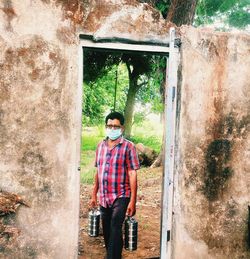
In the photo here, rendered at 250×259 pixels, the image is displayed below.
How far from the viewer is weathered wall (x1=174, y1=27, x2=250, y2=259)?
4.36 metres

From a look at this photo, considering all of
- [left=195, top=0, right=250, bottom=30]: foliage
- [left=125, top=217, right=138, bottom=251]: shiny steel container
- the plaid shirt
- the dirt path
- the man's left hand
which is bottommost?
the dirt path

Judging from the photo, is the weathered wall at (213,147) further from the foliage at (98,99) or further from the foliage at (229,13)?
the foliage at (229,13)

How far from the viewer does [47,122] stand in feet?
13.3

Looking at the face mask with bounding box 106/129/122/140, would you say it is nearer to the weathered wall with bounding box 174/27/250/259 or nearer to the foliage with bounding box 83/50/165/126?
the weathered wall with bounding box 174/27/250/259

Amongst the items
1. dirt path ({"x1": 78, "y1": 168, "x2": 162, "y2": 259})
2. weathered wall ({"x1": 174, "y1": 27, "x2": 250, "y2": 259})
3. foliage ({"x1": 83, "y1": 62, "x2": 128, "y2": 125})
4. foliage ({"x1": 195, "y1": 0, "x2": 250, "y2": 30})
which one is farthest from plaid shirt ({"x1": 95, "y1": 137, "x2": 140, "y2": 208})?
foliage ({"x1": 195, "y1": 0, "x2": 250, "y2": 30})

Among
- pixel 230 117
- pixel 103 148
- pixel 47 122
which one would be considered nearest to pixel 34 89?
pixel 47 122

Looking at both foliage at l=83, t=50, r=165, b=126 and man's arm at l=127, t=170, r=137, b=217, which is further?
foliage at l=83, t=50, r=165, b=126

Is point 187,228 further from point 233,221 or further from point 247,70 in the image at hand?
point 247,70

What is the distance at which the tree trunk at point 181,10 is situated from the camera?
8.46 metres

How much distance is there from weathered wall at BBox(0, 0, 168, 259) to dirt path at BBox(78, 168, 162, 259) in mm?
1500

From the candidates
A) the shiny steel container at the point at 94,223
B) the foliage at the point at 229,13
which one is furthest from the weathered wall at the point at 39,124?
the foliage at the point at 229,13

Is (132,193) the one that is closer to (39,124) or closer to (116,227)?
(116,227)

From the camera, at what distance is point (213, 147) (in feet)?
14.7

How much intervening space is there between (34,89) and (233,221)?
9.14 ft
